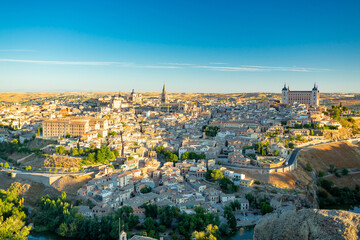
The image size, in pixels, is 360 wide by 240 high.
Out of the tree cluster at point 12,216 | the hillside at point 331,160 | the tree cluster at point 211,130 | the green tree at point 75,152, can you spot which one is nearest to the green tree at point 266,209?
the hillside at point 331,160

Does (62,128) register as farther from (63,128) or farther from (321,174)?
(321,174)

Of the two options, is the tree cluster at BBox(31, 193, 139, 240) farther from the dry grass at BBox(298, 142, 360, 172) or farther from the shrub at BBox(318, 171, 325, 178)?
the shrub at BBox(318, 171, 325, 178)

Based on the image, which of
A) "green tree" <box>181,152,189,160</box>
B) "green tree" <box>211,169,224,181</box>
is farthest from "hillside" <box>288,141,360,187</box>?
"green tree" <box>181,152,189,160</box>

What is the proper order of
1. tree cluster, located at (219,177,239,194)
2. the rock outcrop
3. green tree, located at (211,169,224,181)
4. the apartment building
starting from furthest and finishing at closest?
1. the apartment building
2. green tree, located at (211,169,224,181)
3. tree cluster, located at (219,177,239,194)
4. the rock outcrop

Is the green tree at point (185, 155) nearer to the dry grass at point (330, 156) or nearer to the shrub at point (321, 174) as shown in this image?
the dry grass at point (330, 156)

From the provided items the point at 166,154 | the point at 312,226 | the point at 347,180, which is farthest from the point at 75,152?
the point at 312,226
